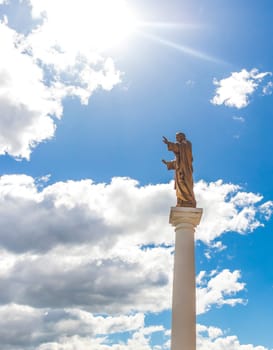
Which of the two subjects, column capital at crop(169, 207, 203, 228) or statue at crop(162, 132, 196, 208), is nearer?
column capital at crop(169, 207, 203, 228)

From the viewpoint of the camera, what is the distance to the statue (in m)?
19.0

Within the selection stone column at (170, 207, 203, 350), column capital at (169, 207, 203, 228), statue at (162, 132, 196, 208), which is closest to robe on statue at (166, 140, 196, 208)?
statue at (162, 132, 196, 208)

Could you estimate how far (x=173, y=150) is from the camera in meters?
20.0

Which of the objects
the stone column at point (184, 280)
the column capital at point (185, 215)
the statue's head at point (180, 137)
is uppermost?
the statue's head at point (180, 137)

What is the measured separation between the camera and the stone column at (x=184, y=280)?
53.5 ft

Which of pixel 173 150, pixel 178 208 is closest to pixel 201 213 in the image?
pixel 178 208

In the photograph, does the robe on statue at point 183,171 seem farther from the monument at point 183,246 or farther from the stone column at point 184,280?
the stone column at point 184,280

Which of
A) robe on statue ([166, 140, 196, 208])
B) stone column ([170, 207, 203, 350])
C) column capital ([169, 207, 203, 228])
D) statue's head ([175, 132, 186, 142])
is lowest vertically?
stone column ([170, 207, 203, 350])

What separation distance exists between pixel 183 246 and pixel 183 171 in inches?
139

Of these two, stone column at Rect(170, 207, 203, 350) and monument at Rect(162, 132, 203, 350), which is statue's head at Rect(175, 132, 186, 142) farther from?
stone column at Rect(170, 207, 203, 350)

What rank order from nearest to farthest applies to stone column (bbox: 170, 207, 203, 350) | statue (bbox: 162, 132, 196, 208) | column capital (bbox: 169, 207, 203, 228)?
stone column (bbox: 170, 207, 203, 350), column capital (bbox: 169, 207, 203, 228), statue (bbox: 162, 132, 196, 208)

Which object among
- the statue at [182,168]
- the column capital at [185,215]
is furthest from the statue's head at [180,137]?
the column capital at [185,215]

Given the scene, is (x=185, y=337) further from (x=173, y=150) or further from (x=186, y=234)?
(x=173, y=150)

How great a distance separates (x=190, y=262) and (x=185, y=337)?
2.82 metres
